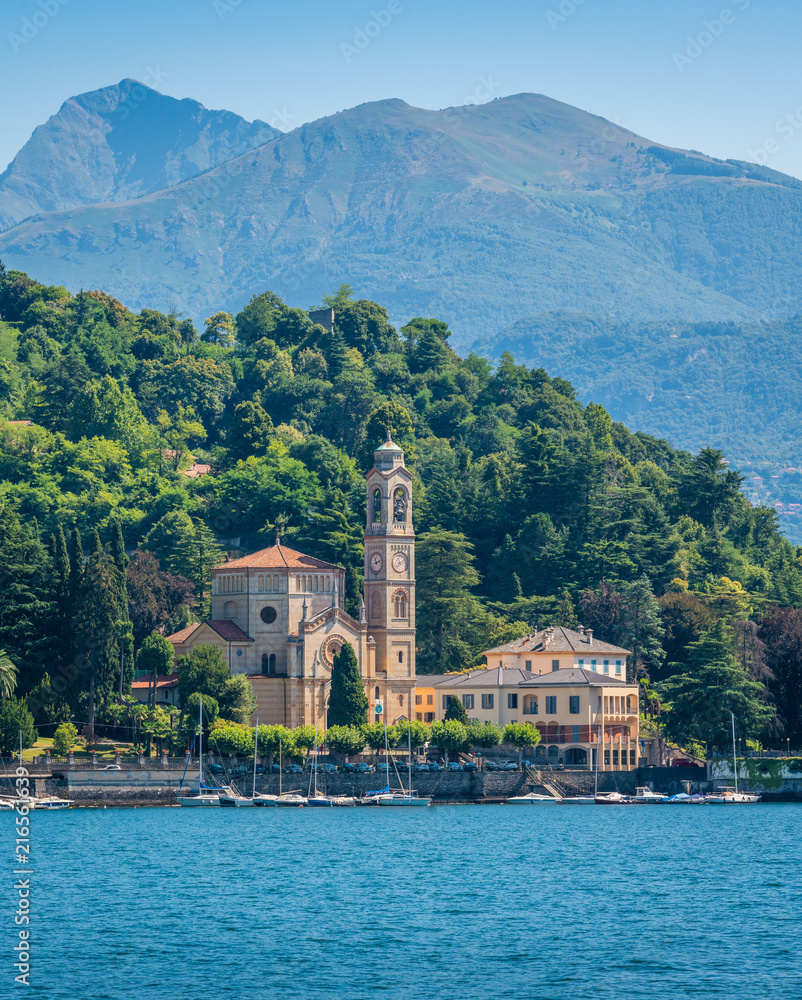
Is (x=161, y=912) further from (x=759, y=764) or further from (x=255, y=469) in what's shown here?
(x=255, y=469)

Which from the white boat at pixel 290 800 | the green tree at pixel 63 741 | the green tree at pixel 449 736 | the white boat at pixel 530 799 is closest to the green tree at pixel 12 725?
the green tree at pixel 63 741

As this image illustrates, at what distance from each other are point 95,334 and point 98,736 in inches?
2978

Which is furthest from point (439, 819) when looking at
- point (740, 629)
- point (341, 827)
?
point (740, 629)

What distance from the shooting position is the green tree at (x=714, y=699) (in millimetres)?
103688

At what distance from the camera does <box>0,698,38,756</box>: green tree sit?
297 ft

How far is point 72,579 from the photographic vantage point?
10038 cm

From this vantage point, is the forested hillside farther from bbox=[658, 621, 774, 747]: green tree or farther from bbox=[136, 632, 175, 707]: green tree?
bbox=[136, 632, 175, 707]: green tree

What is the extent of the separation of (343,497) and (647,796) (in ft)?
115

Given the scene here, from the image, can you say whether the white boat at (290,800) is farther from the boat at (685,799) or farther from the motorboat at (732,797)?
the motorboat at (732,797)

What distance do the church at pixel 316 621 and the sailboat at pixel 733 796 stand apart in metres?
18.8

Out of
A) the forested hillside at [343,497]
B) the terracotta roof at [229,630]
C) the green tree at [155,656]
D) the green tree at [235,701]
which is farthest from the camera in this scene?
the terracotta roof at [229,630]

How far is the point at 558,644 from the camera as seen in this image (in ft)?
366

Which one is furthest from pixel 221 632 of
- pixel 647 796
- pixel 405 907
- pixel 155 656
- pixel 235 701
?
pixel 405 907

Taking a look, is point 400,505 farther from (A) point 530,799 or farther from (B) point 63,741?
(B) point 63,741
